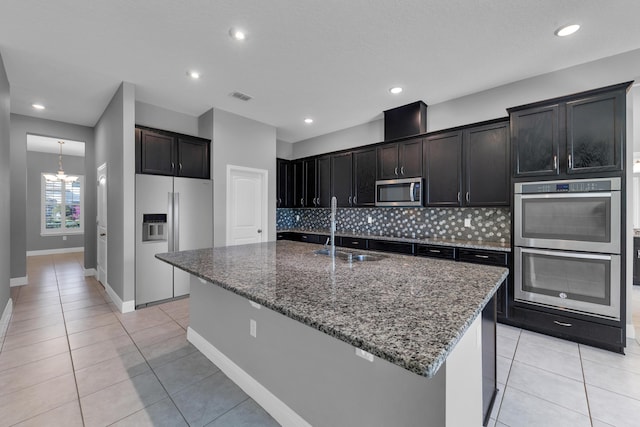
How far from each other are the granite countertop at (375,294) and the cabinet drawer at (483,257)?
146 centimetres

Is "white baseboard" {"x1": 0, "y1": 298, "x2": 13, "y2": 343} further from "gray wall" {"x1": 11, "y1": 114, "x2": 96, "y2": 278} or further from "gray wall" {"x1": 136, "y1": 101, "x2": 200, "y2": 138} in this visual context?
"gray wall" {"x1": 136, "y1": 101, "x2": 200, "y2": 138}

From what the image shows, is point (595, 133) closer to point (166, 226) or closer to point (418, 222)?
point (418, 222)

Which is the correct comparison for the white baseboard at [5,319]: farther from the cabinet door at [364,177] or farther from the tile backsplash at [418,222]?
the cabinet door at [364,177]

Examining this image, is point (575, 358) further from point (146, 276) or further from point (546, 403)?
point (146, 276)

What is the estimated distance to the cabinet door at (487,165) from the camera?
314 cm

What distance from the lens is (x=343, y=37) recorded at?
243 centimetres

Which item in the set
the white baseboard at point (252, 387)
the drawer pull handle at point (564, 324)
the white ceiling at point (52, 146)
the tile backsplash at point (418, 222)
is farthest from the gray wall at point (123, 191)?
the drawer pull handle at point (564, 324)

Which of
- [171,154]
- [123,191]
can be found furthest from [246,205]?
[123,191]

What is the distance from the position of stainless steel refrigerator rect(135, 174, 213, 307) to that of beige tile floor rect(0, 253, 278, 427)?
37cm

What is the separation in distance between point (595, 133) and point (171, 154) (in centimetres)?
491

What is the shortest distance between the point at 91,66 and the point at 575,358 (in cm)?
556

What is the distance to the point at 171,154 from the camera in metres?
3.93

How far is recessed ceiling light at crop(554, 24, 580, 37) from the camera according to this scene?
2264 millimetres

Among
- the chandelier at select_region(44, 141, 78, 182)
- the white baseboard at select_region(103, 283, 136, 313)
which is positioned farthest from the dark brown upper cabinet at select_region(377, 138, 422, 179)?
the chandelier at select_region(44, 141, 78, 182)
